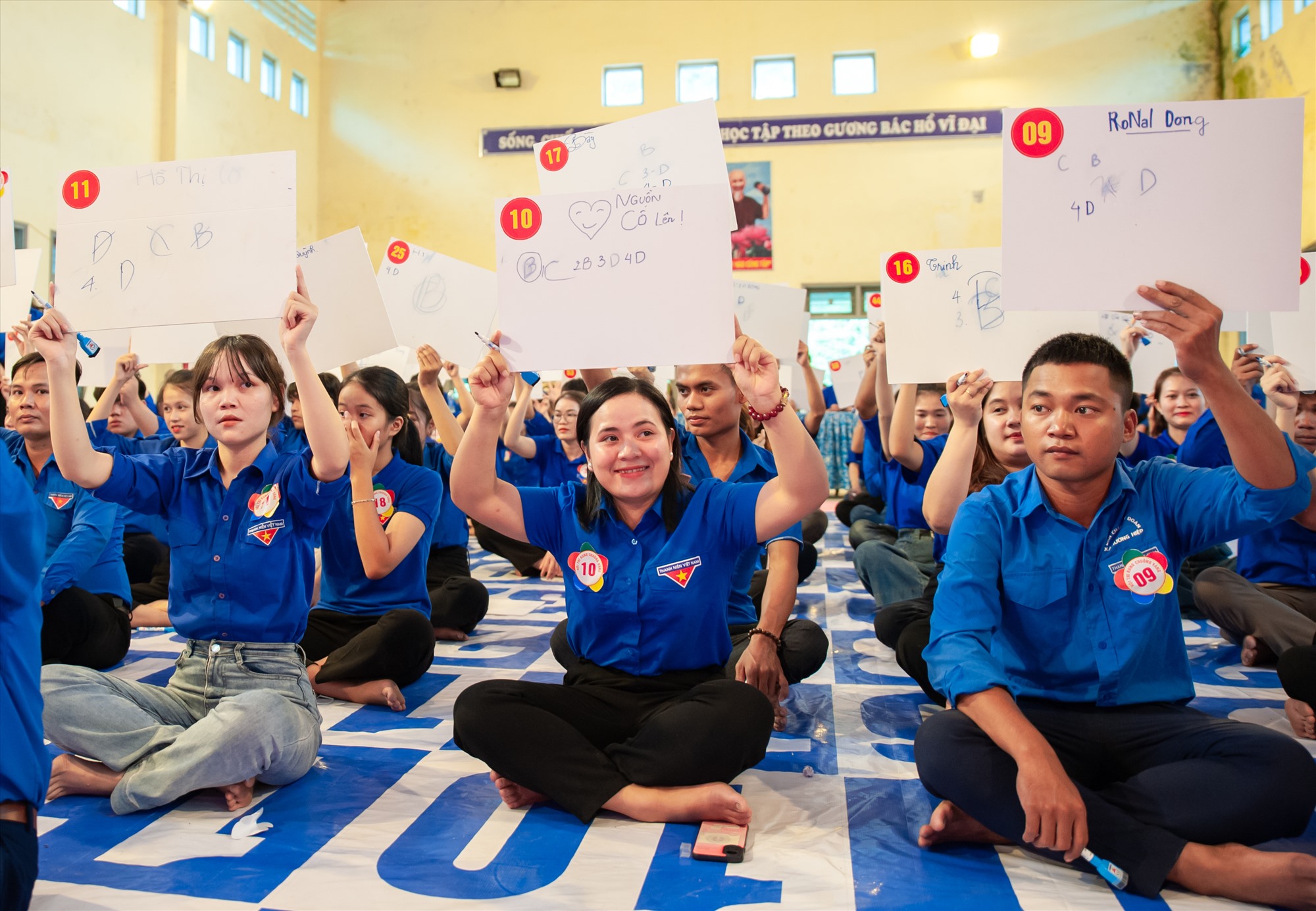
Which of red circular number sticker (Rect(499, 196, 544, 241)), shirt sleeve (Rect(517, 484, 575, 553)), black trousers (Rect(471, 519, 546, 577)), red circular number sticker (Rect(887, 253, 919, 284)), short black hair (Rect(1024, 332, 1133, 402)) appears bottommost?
black trousers (Rect(471, 519, 546, 577))

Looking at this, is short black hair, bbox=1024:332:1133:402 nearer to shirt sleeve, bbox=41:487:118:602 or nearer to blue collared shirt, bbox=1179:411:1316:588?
blue collared shirt, bbox=1179:411:1316:588

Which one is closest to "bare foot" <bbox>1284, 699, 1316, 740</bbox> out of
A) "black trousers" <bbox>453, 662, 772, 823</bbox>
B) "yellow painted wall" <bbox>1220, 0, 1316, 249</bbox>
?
"black trousers" <bbox>453, 662, 772, 823</bbox>

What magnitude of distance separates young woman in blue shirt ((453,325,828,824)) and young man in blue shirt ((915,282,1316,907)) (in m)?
0.35

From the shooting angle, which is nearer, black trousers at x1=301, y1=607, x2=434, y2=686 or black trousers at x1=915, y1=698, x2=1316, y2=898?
black trousers at x1=915, y1=698, x2=1316, y2=898

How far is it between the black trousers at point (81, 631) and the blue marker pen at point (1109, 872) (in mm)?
2570

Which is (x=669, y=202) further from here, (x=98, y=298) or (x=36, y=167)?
(x=36, y=167)

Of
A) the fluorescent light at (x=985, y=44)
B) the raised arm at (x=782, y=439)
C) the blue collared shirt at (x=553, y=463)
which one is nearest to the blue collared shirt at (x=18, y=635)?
the raised arm at (x=782, y=439)

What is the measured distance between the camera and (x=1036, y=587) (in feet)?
5.22

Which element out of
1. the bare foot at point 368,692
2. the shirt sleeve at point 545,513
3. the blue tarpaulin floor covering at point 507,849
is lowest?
the blue tarpaulin floor covering at point 507,849

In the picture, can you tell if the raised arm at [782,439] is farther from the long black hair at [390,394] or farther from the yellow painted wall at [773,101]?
the yellow painted wall at [773,101]

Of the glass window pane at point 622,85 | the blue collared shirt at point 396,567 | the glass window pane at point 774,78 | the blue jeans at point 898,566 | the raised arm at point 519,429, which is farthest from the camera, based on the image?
the glass window pane at point 622,85

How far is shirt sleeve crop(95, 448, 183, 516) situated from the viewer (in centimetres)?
192

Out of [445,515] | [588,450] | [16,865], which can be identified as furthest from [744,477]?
[16,865]

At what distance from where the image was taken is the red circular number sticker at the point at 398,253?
3.34 m
